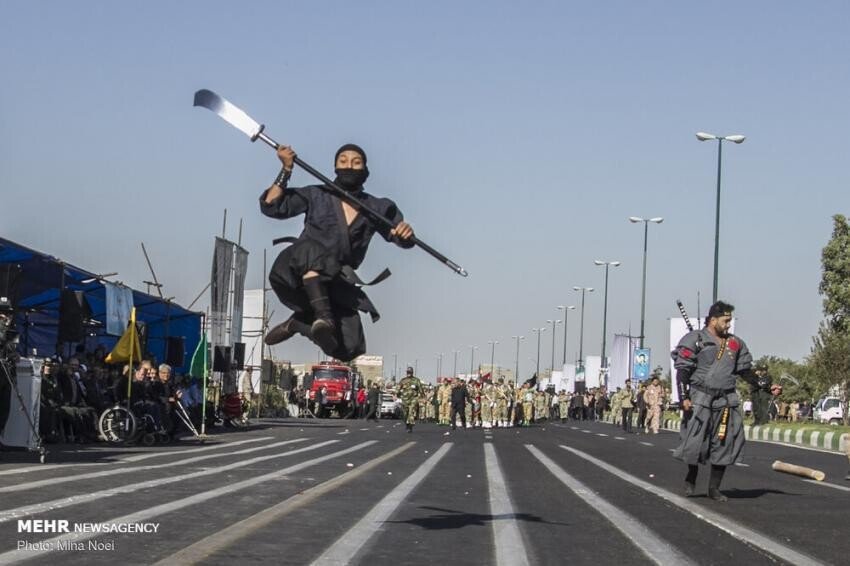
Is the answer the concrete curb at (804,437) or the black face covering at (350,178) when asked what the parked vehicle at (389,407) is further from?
the black face covering at (350,178)

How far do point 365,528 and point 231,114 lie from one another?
Result: 22.2 feet

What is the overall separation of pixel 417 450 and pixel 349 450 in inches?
59.4

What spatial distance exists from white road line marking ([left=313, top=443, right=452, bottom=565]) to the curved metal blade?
4.50m

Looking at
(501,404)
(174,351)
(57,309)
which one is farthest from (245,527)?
(501,404)

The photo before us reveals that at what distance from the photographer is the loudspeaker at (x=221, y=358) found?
55.7ft

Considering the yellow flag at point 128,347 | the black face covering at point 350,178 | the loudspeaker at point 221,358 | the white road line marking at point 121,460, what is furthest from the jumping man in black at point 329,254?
the yellow flag at point 128,347

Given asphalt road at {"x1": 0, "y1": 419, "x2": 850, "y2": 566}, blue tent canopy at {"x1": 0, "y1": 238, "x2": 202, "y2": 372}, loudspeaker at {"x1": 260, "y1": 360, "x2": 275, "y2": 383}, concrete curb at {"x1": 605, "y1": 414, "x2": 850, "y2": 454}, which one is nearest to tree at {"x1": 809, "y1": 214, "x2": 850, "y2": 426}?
concrete curb at {"x1": 605, "y1": 414, "x2": 850, "y2": 454}

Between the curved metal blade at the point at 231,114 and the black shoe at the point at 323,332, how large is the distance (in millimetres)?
835

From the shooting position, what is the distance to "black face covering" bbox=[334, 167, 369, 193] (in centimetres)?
621

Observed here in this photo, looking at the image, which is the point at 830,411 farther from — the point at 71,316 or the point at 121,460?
the point at 121,460

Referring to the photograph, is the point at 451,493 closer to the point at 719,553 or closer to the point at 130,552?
the point at 719,553

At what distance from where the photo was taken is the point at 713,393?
17141 mm

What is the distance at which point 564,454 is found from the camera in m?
28.7

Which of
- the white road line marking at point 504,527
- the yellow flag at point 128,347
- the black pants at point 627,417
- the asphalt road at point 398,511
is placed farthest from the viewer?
the black pants at point 627,417
